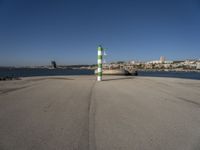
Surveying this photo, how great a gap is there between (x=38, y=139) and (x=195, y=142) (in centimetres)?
234

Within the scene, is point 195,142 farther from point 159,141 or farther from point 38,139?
point 38,139

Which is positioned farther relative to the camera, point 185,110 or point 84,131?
point 185,110

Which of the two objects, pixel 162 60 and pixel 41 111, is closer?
pixel 41 111

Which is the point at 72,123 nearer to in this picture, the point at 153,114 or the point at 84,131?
the point at 84,131

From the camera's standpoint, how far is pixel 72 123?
11.4 ft

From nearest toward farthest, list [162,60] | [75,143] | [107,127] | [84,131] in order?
[75,143], [84,131], [107,127], [162,60]

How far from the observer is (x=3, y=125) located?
10.9 ft

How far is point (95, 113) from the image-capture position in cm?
421

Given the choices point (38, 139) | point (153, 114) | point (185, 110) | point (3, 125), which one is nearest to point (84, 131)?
point (38, 139)

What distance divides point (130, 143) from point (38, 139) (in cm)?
137

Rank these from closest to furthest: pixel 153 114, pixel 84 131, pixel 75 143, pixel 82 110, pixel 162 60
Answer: pixel 75 143 < pixel 84 131 < pixel 153 114 < pixel 82 110 < pixel 162 60

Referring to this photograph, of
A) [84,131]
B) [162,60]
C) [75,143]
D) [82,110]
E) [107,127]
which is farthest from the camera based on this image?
[162,60]

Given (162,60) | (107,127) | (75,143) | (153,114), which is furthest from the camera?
(162,60)

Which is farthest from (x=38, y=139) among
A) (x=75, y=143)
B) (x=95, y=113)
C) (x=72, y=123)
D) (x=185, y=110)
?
(x=185, y=110)
